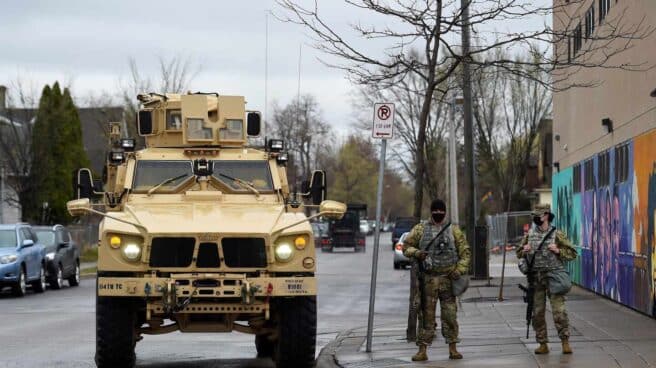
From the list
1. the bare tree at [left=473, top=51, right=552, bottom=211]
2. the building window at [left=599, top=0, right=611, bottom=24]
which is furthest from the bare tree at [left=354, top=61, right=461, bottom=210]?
the building window at [left=599, top=0, right=611, bottom=24]

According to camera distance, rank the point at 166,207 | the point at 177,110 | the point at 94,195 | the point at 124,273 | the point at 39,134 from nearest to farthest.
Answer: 1. the point at 124,273
2. the point at 166,207
3. the point at 94,195
4. the point at 177,110
5. the point at 39,134

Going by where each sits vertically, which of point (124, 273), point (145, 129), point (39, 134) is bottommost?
point (124, 273)

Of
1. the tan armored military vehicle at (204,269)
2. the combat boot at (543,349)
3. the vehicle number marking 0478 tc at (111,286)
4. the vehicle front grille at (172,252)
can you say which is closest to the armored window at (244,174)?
the tan armored military vehicle at (204,269)

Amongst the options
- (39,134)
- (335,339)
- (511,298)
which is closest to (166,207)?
(335,339)

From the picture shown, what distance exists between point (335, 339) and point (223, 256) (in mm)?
4695

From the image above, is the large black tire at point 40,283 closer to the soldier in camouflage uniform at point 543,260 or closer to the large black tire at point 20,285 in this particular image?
the large black tire at point 20,285

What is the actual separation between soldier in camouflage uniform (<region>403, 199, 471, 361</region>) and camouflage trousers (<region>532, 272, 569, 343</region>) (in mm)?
914

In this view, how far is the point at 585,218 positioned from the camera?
25875mm

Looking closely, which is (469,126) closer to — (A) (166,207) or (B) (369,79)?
(B) (369,79)

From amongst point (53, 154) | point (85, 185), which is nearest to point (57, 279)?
point (85, 185)

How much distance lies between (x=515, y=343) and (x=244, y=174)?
152 inches

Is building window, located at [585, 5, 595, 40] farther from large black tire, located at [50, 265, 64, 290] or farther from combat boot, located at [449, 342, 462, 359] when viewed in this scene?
large black tire, located at [50, 265, 64, 290]

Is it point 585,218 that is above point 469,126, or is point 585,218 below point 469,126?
below

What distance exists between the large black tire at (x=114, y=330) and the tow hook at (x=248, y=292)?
1.28 m
